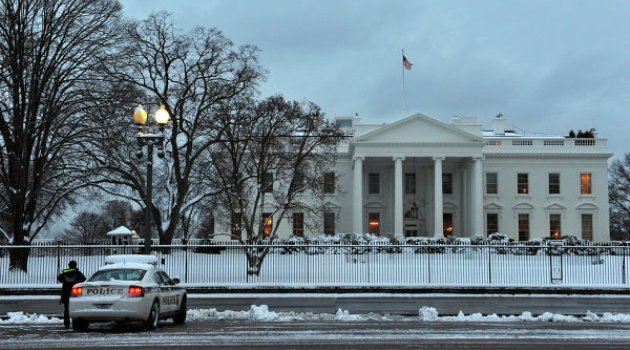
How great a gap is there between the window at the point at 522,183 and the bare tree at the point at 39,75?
45.2 meters

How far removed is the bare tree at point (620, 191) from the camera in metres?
95.3

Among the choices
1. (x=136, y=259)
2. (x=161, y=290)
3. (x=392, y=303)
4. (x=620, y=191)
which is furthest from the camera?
(x=620, y=191)

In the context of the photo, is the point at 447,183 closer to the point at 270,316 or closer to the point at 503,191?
the point at 503,191

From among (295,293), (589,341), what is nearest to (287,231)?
(295,293)

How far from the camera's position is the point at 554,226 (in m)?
66.7

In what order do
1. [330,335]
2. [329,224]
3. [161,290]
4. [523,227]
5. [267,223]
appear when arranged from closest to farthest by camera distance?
[330,335], [161,290], [267,223], [329,224], [523,227]

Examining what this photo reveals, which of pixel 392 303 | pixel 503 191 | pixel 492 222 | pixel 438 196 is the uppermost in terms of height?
pixel 503 191

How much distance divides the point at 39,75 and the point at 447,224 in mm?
45558

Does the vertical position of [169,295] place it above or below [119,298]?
below

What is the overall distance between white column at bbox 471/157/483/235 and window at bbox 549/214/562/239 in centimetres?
949

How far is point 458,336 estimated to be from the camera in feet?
44.5

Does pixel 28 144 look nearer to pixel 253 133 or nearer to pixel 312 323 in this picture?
pixel 253 133

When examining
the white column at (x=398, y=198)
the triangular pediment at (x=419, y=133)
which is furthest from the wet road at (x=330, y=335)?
the triangular pediment at (x=419, y=133)

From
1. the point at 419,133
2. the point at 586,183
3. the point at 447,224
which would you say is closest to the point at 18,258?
the point at 419,133
